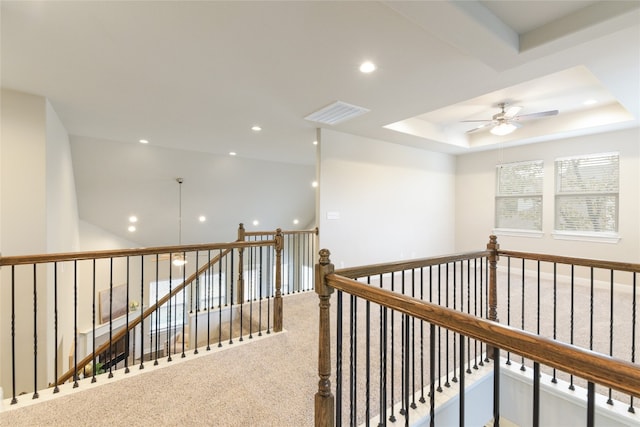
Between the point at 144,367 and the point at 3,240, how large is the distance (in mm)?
2320

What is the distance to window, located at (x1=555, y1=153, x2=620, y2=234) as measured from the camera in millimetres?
4590

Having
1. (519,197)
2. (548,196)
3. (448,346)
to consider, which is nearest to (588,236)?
(548,196)

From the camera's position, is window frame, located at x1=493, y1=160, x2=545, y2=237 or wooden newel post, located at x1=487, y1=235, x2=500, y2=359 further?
window frame, located at x1=493, y1=160, x2=545, y2=237

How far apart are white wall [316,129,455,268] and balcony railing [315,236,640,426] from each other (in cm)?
125

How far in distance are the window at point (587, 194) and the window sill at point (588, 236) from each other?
0.19ft

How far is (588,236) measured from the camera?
4805 millimetres

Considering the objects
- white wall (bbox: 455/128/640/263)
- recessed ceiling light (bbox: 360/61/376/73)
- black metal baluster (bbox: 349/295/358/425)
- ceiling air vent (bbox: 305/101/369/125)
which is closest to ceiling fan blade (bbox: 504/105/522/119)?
ceiling air vent (bbox: 305/101/369/125)

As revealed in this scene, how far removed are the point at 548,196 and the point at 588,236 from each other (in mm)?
901

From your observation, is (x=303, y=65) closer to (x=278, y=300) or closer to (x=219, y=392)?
(x=278, y=300)

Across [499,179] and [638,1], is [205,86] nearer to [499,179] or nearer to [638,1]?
[638,1]

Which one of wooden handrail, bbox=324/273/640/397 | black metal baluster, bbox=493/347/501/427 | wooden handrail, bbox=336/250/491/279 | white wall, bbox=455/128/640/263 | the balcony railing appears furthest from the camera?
white wall, bbox=455/128/640/263

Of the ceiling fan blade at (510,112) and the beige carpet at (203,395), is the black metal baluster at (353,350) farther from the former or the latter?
the ceiling fan blade at (510,112)

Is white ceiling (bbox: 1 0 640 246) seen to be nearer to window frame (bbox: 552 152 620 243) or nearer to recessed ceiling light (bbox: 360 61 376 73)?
recessed ceiling light (bbox: 360 61 376 73)

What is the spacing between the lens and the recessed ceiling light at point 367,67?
8.41 ft
